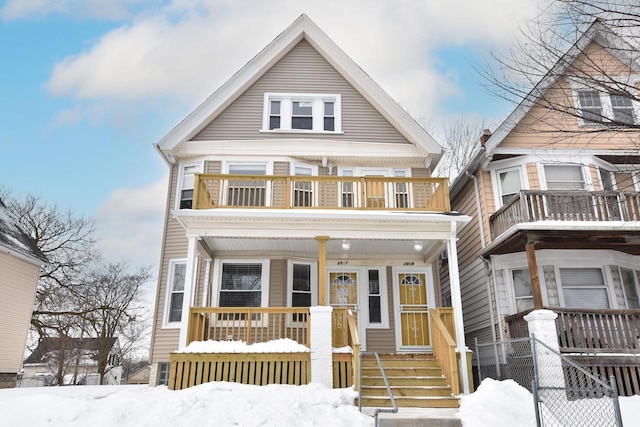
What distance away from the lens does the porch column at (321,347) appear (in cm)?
923

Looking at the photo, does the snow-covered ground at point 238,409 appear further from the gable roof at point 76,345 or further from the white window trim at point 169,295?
the gable roof at point 76,345

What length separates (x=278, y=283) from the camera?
12.2 metres

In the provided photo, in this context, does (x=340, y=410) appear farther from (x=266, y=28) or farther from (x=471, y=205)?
(x=266, y=28)

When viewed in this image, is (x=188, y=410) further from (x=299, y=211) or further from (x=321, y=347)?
(x=299, y=211)

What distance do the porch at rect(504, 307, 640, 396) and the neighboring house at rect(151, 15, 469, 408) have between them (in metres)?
2.42

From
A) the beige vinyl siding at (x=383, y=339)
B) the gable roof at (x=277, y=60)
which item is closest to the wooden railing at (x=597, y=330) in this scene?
the beige vinyl siding at (x=383, y=339)

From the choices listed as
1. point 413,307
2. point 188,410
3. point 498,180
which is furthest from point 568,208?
point 188,410

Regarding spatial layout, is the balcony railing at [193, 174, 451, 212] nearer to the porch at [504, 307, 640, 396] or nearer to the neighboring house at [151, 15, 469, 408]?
the neighboring house at [151, 15, 469, 408]

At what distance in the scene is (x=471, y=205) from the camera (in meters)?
14.1

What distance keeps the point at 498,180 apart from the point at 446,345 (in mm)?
5806

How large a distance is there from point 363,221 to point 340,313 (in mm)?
2540

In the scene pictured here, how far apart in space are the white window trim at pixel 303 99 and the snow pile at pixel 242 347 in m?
6.43

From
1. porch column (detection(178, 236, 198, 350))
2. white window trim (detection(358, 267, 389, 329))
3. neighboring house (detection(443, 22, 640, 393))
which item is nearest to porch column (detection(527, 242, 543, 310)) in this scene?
neighboring house (detection(443, 22, 640, 393))

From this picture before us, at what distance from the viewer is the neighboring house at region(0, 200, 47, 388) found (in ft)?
47.0
